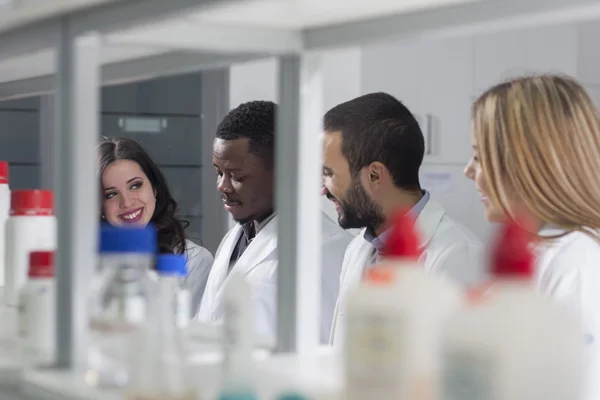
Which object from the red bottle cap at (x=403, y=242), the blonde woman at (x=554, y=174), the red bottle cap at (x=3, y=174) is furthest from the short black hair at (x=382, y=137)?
the red bottle cap at (x=403, y=242)

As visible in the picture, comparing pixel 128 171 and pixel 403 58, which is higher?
pixel 403 58

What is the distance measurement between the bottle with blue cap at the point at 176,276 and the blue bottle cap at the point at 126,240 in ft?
0.42

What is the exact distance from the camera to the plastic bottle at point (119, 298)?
3.42ft

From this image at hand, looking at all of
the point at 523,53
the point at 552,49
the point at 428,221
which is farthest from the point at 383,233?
the point at 552,49

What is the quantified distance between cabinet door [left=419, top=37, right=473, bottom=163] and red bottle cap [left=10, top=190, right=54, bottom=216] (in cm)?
352

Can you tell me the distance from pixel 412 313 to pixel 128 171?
3.02m

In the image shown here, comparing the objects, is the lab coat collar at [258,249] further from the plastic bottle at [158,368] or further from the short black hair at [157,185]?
the plastic bottle at [158,368]

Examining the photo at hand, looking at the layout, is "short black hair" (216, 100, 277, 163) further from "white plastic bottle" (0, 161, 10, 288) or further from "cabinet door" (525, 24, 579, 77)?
"cabinet door" (525, 24, 579, 77)

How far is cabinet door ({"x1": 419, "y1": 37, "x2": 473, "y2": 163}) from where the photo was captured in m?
4.94

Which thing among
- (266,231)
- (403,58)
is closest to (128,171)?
(266,231)

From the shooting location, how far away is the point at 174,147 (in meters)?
5.05

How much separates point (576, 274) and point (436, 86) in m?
3.06

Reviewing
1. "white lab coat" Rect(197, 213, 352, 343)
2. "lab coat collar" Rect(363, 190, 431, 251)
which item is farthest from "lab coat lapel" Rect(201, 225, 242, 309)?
"lab coat collar" Rect(363, 190, 431, 251)

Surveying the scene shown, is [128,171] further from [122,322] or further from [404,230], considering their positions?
[404,230]
